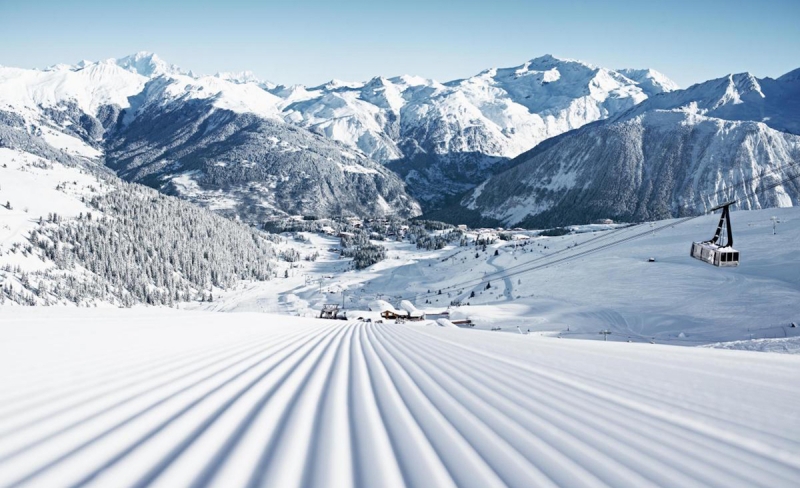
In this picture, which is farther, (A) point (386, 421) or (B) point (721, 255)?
(B) point (721, 255)

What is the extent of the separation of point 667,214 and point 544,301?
→ 486ft

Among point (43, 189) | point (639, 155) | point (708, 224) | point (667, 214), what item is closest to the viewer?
point (708, 224)

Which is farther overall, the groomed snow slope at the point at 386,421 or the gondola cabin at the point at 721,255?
the gondola cabin at the point at 721,255

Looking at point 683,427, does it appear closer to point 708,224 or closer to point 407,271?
point 708,224

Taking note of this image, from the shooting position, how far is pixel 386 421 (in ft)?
13.6

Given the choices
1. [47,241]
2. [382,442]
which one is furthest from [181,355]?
[47,241]

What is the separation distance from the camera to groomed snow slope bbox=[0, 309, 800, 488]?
2967mm

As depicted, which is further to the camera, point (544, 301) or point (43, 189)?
point (43, 189)

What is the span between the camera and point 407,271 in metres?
99.6

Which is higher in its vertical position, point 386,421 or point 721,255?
point 721,255

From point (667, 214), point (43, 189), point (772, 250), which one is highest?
point (43, 189)

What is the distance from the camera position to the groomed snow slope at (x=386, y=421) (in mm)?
2967

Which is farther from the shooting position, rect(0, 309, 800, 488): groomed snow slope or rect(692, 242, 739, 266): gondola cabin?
rect(692, 242, 739, 266): gondola cabin

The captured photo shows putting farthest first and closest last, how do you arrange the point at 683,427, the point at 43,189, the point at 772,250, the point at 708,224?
the point at 43,189 → the point at 708,224 → the point at 772,250 → the point at 683,427
